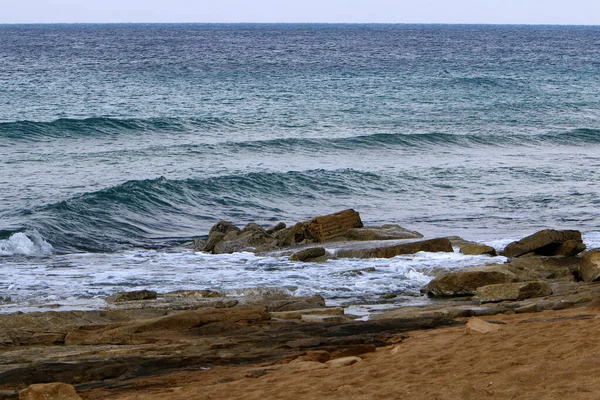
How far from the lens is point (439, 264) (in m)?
16.2

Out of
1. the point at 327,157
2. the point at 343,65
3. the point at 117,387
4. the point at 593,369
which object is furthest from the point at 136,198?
the point at 343,65

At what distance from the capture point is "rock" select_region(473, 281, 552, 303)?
12983 millimetres

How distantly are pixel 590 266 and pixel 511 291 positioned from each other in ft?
6.69

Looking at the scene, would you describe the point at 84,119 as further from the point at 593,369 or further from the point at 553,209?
the point at 593,369

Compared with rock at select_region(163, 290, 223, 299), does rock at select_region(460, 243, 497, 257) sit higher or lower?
lower

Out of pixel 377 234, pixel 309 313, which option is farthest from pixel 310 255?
pixel 309 313

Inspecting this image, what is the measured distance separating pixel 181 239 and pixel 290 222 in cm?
347

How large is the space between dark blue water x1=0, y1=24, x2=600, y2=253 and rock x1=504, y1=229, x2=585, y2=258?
339cm

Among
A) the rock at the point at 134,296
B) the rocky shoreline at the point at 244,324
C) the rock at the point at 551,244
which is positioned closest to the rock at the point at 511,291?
the rocky shoreline at the point at 244,324

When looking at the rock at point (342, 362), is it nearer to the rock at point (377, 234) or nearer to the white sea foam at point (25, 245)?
the rock at point (377, 234)

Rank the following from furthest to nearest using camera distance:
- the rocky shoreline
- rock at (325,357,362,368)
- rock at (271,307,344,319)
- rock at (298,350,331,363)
Result: rock at (271,307,344,319), rock at (298,350,331,363), the rocky shoreline, rock at (325,357,362,368)

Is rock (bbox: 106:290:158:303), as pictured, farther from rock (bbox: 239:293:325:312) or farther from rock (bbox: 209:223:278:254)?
rock (bbox: 209:223:278:254)

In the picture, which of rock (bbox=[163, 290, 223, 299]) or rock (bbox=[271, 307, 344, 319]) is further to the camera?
rock (bbox=[163, 290, 223, 299])

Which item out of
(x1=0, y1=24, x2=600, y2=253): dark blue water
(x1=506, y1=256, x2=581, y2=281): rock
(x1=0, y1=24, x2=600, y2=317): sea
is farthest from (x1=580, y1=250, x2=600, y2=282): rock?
(x1=0, y1=24, x2=600, y2=253): dark blue water
